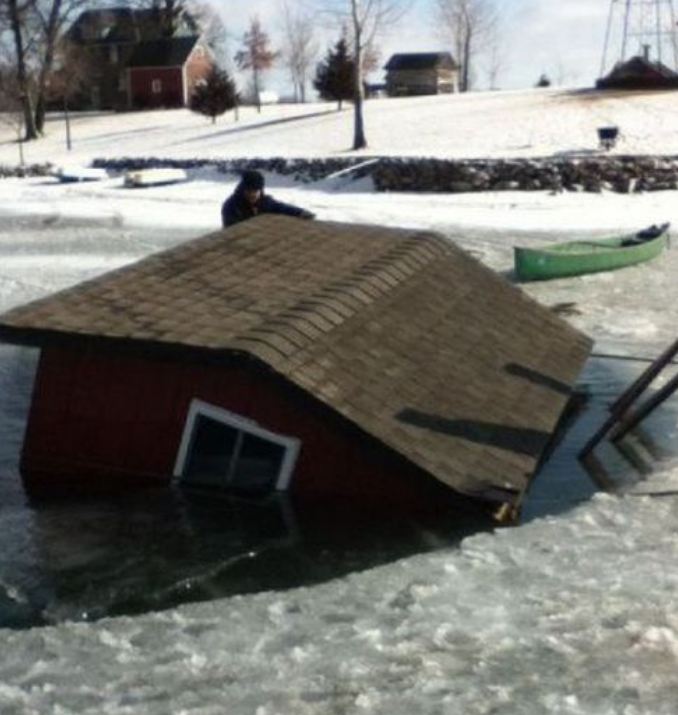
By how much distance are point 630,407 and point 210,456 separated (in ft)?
13.6

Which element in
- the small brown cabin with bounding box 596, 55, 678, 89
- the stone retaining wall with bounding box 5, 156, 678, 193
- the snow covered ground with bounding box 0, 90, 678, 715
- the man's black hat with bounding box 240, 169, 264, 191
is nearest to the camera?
the snow covered ground with bounding box 0, 90, 678, 715

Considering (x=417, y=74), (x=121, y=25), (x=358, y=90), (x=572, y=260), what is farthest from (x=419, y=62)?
(x=572, y=260)

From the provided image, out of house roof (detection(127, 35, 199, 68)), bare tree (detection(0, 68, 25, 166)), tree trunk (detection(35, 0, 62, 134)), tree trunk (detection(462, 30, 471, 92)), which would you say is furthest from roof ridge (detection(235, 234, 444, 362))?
tree trunk (detection(462, 30, 471, 92))

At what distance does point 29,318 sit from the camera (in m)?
12.0

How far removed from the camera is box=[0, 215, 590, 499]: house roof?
11.1m

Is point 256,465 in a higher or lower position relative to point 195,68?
lower

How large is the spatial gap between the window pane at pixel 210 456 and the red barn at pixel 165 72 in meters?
77.5

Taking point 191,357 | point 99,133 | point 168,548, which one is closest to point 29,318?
point 191,357

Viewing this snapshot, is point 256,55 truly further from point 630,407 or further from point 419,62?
point 630,407

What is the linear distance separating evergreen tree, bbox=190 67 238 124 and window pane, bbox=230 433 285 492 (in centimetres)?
6013

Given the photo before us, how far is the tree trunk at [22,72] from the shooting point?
72500 millimetres

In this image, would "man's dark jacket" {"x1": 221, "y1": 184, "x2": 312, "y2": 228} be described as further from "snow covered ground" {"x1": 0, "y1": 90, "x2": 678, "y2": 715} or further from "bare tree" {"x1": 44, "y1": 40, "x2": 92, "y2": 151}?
"bare tree" {"x1": 44, "y1": 40, "x2": 92, "y2": 151}

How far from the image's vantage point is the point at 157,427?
12055 mm

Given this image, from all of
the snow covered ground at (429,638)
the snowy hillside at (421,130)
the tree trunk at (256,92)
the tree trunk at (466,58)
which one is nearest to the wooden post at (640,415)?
the snow covered ground at (429,638)
